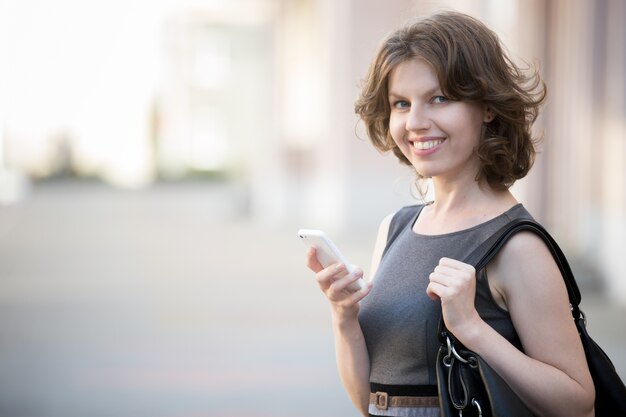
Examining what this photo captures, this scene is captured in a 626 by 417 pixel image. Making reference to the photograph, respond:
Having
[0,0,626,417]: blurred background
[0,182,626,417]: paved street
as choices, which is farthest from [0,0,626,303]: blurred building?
[0,182,626,417]: paved street

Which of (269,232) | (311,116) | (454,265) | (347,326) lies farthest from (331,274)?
(311,116)

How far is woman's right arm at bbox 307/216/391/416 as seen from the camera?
195 cm

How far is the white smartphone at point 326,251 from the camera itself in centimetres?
194

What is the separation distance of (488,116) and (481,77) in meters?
0.12

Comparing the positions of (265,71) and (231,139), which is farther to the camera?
(231,139)

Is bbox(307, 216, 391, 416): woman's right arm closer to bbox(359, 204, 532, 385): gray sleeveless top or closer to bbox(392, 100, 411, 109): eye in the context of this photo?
bbox(359, 204, 532, 385): gray sleeveless top

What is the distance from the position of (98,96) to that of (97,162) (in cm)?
402

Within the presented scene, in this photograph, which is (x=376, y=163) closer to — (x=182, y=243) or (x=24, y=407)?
(x=182, y=243)

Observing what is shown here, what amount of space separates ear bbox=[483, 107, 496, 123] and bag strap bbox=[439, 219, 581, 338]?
10.6 inches

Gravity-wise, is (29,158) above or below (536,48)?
below

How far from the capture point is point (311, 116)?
2397 cm

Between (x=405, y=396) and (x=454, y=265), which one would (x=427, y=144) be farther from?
(x=405, y=396)

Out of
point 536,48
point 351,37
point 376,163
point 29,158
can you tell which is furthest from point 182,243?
point 29,158

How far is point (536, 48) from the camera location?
38.1ft
